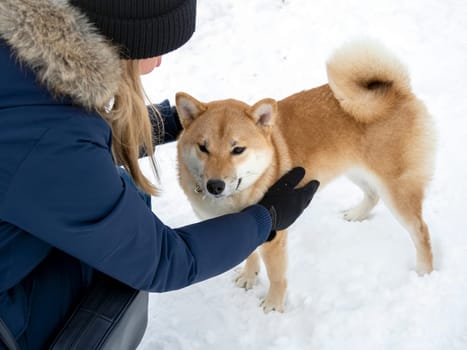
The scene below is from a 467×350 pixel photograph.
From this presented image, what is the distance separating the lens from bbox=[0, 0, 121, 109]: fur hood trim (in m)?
1.04

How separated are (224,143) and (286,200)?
1.32ft

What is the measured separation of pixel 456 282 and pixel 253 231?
4.51 ft

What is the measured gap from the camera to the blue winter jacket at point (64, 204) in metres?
1.02

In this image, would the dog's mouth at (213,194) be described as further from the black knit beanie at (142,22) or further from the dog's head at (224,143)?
the black knit beanie at (142,22)

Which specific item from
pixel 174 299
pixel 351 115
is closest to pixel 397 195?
pixel 351 115

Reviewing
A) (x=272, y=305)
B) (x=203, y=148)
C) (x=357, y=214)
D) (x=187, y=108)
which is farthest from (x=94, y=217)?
(x=357, y=214)

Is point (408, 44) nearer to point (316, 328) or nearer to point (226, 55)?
point (226, 55)

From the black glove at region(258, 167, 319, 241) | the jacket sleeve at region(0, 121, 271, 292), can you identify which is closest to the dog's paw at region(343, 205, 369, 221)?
the black glove at region(258, 167, 319, 241)

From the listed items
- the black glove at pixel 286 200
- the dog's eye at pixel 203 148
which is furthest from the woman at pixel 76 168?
the dog's eye at pixel 203 148

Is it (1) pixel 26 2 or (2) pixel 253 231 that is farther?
(2) pixel 253 231

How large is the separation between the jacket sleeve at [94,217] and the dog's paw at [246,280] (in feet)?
3.64

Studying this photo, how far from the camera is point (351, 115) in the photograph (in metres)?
2.27

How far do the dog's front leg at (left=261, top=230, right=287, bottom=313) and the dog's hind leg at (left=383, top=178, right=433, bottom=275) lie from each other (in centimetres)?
65

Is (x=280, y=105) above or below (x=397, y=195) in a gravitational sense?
above
